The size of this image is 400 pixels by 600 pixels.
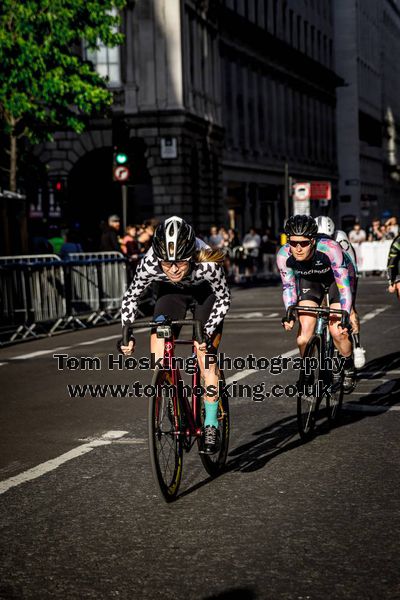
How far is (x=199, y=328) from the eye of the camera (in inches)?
263

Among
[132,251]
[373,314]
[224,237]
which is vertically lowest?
[373,314]

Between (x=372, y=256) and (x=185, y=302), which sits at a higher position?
(x=185, y=302)

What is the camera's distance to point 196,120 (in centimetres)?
4341

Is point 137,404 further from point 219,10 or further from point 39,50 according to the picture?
point 219,10

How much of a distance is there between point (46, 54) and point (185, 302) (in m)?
19.2

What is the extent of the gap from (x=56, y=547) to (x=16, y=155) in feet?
71.9

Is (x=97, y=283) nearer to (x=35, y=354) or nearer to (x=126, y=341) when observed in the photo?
(x=35, y=354)

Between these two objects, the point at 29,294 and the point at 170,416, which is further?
the point at 29,294

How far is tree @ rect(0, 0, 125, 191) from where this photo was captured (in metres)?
25.0

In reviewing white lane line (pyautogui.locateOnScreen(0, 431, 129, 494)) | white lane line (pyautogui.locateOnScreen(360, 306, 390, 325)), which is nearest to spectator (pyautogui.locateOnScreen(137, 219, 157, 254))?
white lane line (pyautogui.locateOnScreen(360, 306, 390, 325))

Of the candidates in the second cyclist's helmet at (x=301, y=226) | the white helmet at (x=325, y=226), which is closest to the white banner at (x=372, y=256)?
the white helmet at (x=325, y=226)

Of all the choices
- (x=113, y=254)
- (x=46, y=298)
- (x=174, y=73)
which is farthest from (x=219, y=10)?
(x=46, y=298)

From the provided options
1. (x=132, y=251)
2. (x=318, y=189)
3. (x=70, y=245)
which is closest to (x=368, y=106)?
(x=318, y=189)

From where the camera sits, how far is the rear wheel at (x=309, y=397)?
8289mm
